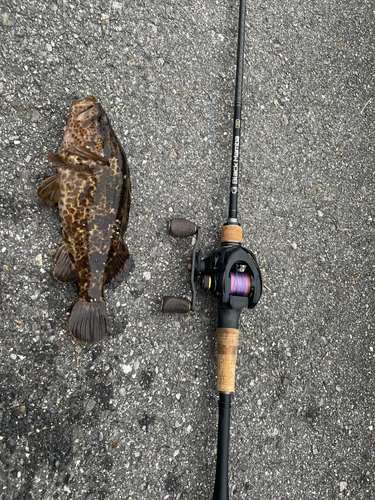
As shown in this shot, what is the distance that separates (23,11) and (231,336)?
2.26m

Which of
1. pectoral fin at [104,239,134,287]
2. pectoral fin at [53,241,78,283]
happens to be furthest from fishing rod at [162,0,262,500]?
pectoral fin at [53,241,78,283]

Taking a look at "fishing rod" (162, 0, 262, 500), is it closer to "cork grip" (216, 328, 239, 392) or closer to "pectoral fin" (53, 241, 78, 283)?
"cork grip" (216, 328, 239, 392)

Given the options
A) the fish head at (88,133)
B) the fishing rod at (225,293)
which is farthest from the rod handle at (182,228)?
the fish head at (88,133)

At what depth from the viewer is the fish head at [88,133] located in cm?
214

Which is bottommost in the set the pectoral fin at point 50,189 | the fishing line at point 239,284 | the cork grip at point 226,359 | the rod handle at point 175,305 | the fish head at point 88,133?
the cork grip at point 226,359

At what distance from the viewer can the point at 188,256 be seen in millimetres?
2555

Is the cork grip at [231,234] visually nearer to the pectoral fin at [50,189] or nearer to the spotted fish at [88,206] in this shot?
the spotted fish at [88,206]

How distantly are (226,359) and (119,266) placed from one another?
0.85m

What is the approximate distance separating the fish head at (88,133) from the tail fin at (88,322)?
810mm

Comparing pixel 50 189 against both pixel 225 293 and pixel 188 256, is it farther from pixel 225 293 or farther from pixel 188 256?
pixel 225 293

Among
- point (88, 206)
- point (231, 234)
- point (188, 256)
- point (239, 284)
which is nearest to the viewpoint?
point (88, 206)

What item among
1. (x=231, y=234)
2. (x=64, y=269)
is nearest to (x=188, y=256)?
(x=231, y=234)

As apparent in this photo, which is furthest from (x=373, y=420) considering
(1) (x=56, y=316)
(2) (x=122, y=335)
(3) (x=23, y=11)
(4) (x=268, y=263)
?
(3) (x=23, y=11)

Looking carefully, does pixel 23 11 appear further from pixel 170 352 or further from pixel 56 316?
pixel 170 352
